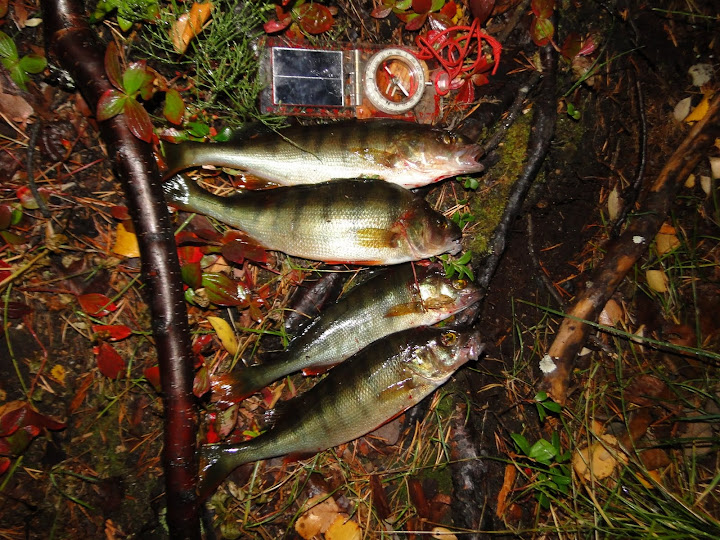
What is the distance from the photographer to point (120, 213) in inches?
132

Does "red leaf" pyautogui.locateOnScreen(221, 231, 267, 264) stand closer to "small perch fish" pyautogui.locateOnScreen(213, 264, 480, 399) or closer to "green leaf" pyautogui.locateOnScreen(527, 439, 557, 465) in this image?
"small perch fish" pyautogui.locateOnScreen(213, 264, 480, 399)

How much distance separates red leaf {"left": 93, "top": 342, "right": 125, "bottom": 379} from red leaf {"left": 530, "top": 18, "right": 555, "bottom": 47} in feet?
15.5

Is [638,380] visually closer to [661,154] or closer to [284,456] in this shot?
[661,154]

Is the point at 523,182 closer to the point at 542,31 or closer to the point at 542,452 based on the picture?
the point at 542,31

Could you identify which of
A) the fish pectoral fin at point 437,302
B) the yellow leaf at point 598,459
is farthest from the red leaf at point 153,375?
the yellow leaf at point 598,459

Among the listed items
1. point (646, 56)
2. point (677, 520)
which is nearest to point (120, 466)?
point (677, 520)

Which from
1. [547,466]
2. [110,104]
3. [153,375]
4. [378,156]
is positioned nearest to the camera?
[110,104]

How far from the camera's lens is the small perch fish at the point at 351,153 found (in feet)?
11.3

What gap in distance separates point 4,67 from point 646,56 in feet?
19.3

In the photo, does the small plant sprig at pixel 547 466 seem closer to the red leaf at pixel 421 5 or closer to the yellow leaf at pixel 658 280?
the yellow leaf at pixel 658 280

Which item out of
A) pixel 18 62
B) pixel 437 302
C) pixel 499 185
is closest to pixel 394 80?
pixel 499 185

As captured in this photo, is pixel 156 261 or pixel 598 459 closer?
pixel 156 261

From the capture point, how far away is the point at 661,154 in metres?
4.25

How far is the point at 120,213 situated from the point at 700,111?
5592 millimetres
